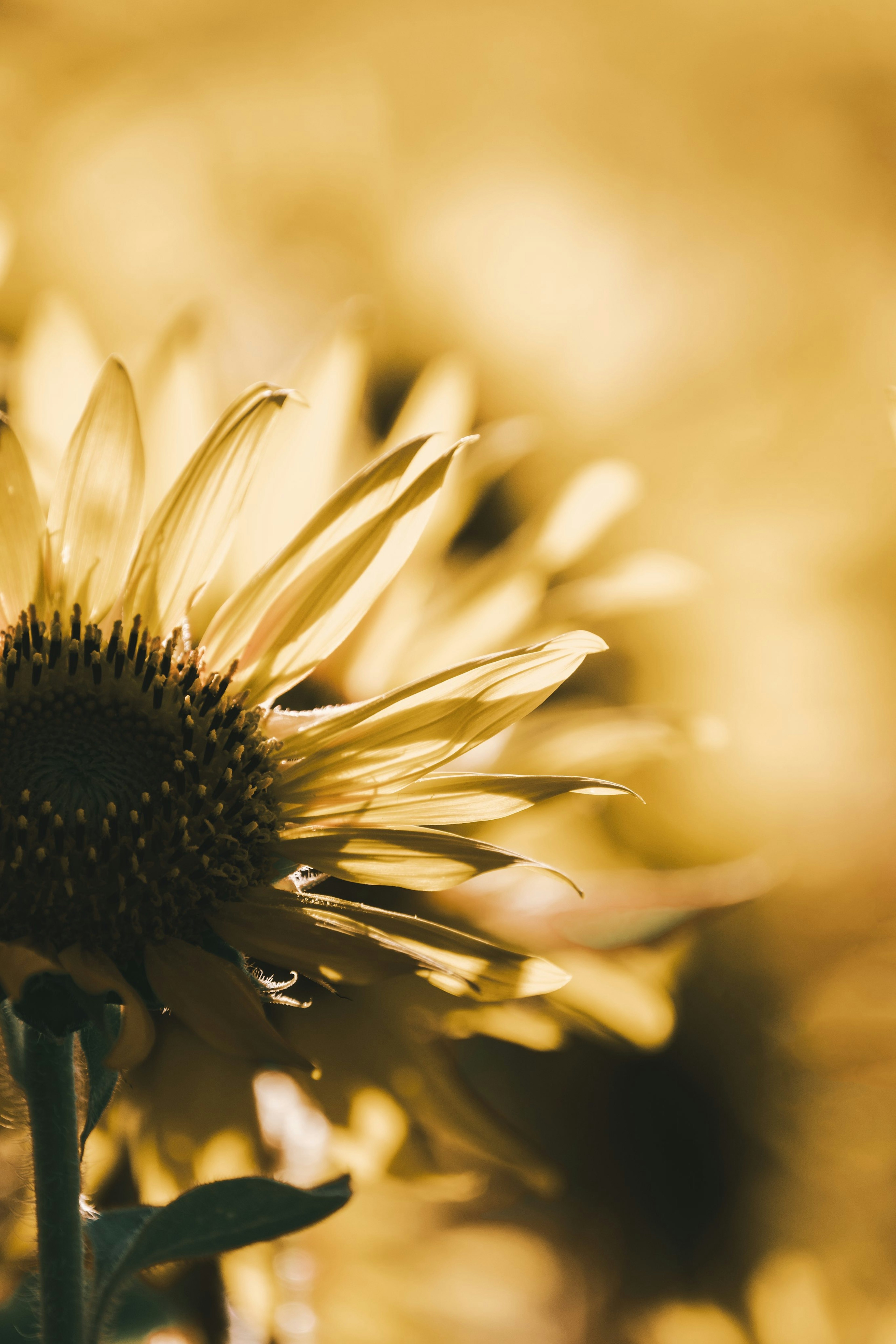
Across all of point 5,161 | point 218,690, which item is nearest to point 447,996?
point 218,690

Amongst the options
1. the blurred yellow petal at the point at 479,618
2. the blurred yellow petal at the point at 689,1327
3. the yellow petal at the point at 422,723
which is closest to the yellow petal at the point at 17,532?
the yellow petal at the point at 422,723

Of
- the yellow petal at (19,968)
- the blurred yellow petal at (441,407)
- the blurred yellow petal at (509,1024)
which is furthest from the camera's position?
the blurred yellow petal at (441,407)

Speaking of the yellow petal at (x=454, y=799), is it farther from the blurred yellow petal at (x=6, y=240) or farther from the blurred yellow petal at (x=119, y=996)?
the blurred yellow petal at (x=6, y=240)

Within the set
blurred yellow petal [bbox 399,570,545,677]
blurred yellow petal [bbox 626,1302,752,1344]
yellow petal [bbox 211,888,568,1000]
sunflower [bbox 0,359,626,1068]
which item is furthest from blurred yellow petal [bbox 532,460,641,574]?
blurred yellow petal [bbox 626,1302,752,1344]

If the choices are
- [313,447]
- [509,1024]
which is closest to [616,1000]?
[509,1024]

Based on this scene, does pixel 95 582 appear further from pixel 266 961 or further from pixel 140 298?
pixel 140 298

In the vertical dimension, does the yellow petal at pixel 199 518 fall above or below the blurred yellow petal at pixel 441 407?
below
